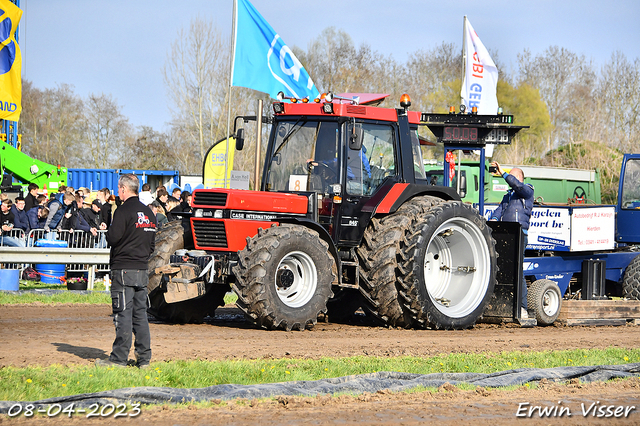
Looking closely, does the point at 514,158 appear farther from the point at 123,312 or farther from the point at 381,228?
the point at 123,312

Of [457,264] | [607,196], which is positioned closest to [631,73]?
[607,196]

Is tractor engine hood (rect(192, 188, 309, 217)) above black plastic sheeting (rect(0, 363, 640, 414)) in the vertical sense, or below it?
above

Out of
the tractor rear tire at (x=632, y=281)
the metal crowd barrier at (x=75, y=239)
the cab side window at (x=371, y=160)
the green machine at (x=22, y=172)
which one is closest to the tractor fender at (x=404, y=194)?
the cab side window at (x=371, y=160)

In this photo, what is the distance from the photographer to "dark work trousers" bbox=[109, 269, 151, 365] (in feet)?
21.3

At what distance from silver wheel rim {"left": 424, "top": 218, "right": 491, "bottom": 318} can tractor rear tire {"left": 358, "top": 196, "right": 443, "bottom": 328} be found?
2.41ft

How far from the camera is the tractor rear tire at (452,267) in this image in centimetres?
950

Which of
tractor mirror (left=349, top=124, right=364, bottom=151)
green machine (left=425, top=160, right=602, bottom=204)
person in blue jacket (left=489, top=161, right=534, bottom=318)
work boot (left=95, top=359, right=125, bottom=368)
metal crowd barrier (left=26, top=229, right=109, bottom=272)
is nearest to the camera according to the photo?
work boot (left=95, top=359, right=125, bottom=368)

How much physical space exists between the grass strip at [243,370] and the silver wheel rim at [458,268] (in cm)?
226

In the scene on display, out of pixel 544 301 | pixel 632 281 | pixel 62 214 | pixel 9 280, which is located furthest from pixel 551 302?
pixel 62 214

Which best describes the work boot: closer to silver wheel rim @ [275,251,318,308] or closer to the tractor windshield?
silver wheel rim @ [275,251,318,308]

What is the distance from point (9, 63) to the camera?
16469 mm

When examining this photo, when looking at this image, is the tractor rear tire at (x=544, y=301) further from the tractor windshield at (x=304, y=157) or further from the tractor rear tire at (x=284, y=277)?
the tractor windshield at (x=304, y=157)

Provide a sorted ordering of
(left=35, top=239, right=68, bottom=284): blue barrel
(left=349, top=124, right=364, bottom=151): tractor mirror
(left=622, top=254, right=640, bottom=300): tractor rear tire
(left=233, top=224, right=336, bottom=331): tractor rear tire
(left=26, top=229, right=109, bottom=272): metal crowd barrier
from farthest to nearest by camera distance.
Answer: (left=26, top=229, right=109, bottom=272): metal crowd barrier
(left=35, top=239, right=68, bottom=284): blue barrel
(left=622, top=254, right=640, bottom=300): tractor rear tire
(left=349, top=124, right=364, bottom=151): tractor mirror
(left=233, top=224, right=336, bottom=331): tractor rear tire

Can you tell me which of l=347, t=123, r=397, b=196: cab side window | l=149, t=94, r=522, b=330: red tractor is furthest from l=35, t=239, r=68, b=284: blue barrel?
l=347, t=123, r=397, b=196: cab side window
